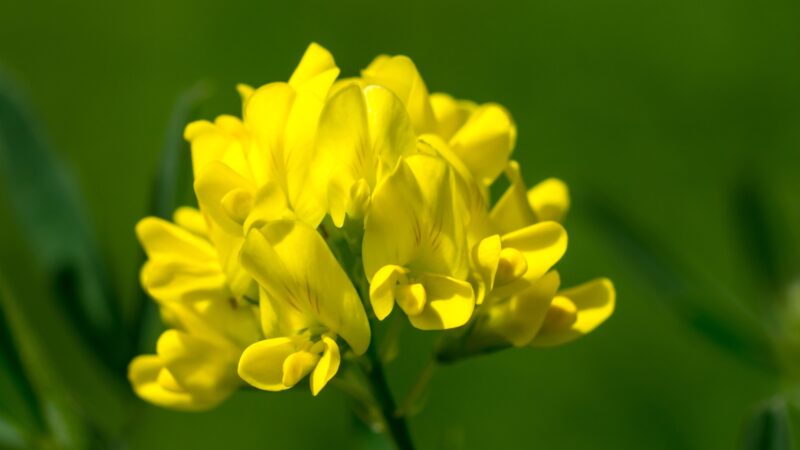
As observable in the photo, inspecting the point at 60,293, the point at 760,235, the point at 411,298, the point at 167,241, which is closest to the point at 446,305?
the point at 411,298

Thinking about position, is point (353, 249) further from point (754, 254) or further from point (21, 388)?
point (754, 254)

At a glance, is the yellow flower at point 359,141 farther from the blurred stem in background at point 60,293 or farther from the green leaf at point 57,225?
the green leaf at point 57,225

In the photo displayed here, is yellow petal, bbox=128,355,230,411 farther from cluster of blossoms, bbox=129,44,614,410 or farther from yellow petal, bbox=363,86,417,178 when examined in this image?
yellow petal, bbox=363,86,417,178

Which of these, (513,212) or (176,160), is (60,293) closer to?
(176,160)

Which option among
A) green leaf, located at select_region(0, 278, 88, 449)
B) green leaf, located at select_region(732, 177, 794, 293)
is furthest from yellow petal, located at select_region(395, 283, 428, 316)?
green leaf, located at select_region(732, 177, 794, 293)

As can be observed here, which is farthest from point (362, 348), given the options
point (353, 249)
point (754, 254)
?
point (754, 254)

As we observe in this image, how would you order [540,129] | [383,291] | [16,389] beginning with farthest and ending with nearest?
[540,129]
[16,389]
[383,291]
